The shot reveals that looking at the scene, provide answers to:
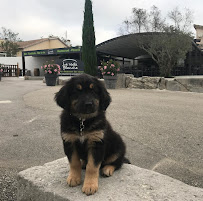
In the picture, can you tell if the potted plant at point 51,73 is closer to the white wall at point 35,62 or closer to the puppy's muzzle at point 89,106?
the puppy's muzzle at point 89,106

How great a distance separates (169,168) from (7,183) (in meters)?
2.53

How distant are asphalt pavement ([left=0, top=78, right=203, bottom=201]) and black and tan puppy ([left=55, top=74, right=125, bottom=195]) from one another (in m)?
1.22

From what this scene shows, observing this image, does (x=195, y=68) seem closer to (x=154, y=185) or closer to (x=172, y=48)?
(x=172, y=48)

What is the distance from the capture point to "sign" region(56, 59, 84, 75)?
733 inches

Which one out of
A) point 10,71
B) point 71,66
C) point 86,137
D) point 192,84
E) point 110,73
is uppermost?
point 71,66

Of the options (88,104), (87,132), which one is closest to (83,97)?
(88,104)

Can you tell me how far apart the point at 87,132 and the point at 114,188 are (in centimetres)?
66

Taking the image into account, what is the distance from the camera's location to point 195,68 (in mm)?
23766

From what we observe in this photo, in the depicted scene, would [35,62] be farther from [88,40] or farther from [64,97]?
[64,97]

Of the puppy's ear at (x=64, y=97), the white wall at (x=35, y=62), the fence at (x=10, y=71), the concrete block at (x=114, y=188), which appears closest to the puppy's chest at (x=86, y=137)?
the puppy's ear at (x=64, y=97)

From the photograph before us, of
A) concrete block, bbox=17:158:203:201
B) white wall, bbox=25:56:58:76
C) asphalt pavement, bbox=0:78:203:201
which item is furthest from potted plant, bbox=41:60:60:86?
white wall, bbox=25:56:58:76

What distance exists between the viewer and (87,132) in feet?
6.92

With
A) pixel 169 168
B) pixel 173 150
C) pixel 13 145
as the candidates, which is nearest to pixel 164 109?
pixel 173 150

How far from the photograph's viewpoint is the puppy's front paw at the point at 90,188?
207 centimetres
